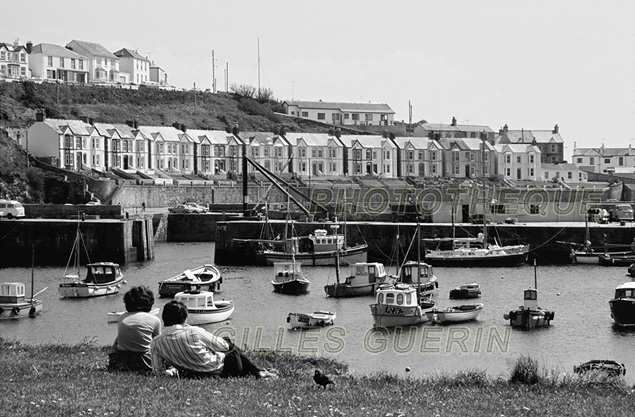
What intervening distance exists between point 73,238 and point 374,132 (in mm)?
84460

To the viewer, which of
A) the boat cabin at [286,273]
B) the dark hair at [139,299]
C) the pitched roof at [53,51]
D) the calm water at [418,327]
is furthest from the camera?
the pitched roof at [53,51]

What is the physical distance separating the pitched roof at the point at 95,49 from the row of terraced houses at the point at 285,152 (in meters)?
33.5

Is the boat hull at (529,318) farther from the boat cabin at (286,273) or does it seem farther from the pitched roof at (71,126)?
the pitched roof at (71,126)

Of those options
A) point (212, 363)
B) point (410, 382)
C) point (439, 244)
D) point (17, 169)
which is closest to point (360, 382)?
point (410, 382)

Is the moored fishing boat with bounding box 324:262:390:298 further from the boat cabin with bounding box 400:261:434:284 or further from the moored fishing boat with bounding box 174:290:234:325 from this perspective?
the moored fishing boat with bounding box 174:290:234:325

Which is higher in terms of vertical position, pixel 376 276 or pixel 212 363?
pixel 212 363

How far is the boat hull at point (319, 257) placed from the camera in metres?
56.8

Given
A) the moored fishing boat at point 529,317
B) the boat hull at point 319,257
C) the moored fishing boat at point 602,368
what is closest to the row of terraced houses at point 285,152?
the boat hull at point 319,257

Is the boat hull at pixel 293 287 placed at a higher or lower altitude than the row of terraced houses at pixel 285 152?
lower

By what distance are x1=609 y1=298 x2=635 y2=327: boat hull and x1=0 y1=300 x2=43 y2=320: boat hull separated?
913 inches

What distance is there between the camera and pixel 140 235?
202 ft

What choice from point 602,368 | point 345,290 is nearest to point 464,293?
point 345,290

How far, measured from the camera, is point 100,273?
4634cm

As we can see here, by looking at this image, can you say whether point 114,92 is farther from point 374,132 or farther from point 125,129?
point 374,132
